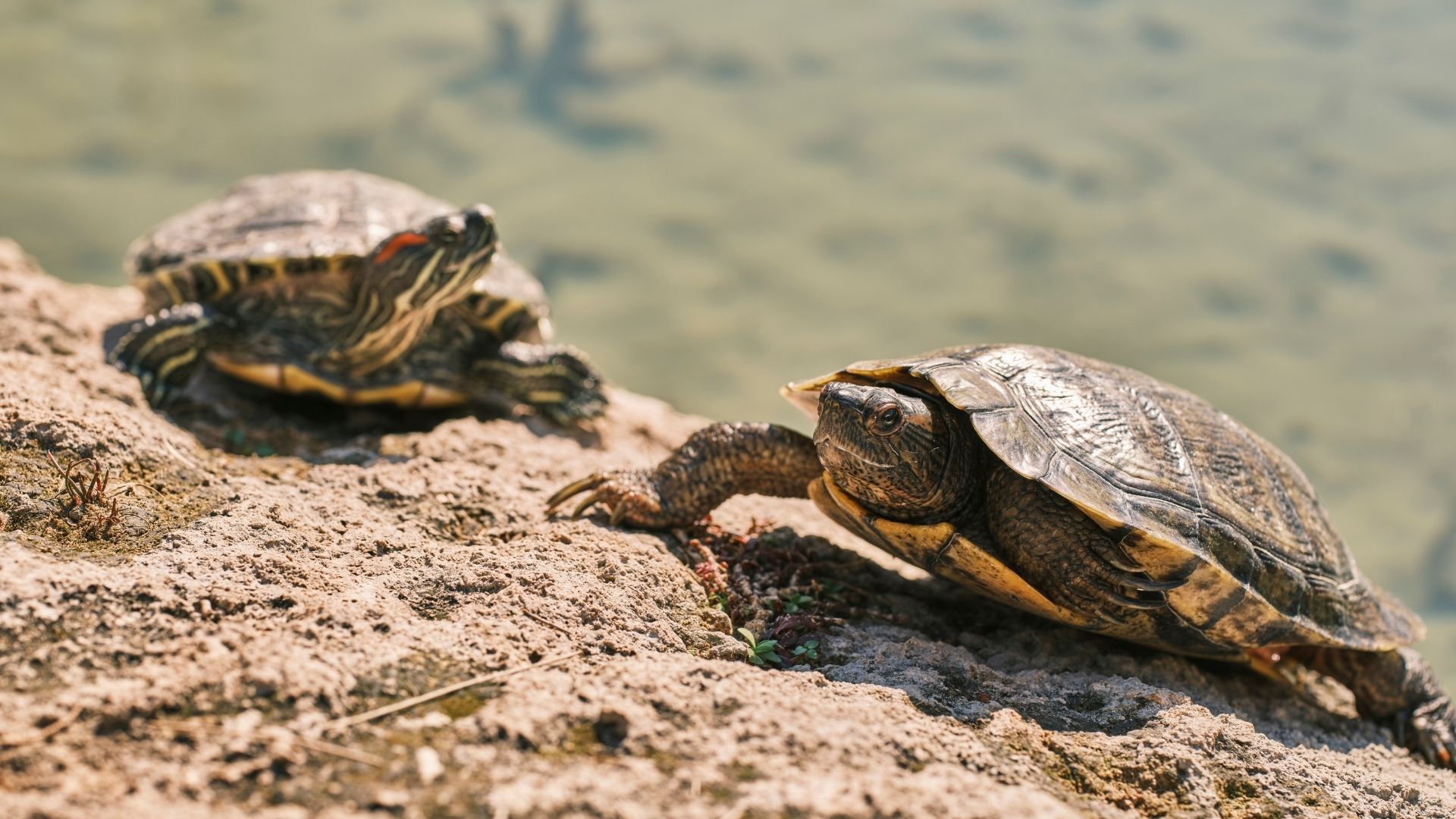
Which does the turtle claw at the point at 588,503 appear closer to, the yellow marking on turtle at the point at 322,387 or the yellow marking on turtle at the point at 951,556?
the yellow marking on turtle at the point at 951,556

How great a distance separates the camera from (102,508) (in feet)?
9.73

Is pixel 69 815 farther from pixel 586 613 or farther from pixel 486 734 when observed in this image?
pixel 586 613

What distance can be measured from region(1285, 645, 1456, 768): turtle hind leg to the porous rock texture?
15 centimetres

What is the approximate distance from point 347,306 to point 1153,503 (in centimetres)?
375

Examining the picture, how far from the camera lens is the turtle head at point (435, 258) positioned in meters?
4.65

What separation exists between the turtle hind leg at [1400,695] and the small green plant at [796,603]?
1.94m

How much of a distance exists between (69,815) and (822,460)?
Result: 7.27 feet

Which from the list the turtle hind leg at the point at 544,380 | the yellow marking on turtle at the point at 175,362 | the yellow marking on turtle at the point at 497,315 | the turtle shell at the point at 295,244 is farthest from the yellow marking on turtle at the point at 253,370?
the yellow marking on turtle at the point at 497,315

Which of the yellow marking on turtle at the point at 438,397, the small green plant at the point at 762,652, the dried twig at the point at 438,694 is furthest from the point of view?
the yellow marking on turtle at the point at 438,397

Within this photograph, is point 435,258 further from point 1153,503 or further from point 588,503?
point 1153,503

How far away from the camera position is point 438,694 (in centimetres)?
236

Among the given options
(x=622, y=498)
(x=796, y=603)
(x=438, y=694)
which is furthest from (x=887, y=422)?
(x=438, y=694)

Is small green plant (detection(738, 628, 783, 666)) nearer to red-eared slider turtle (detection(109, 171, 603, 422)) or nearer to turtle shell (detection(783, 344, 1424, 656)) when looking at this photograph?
turtle shell (detection(783, 344, 1424, 656))

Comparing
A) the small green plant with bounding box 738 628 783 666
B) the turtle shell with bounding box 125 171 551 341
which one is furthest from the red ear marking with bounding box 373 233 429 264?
the small green plant with bounding box 738 628 783 666
